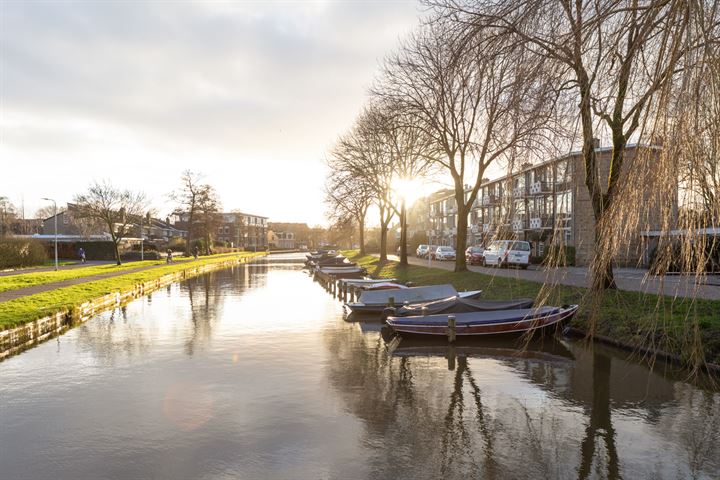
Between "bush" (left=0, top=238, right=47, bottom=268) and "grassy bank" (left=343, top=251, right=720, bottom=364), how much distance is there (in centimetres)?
3190

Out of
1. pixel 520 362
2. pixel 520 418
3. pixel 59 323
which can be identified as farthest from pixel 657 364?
pixel 59 323

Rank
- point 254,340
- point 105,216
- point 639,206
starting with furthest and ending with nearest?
point 105,216 → point 254,340 → point 639,206

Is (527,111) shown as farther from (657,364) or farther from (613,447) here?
(657,364)

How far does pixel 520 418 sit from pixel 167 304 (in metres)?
20.5

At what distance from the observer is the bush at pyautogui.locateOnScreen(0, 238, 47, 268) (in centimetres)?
4031

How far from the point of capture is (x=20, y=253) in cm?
4250

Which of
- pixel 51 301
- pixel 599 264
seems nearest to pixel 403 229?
pixel 51 301

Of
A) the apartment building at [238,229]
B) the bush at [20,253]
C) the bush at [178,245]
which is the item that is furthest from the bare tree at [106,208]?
the apartment building at [238,229]

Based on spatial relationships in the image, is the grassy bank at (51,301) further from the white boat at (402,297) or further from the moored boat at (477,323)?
the moored boat at (477,323)

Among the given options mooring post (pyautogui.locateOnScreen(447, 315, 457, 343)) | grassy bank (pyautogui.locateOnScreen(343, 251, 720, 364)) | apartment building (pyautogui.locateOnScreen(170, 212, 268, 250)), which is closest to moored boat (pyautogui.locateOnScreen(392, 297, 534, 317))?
grassy bank (pyautogui.locateOnScreen(343, 251, 720, 364))

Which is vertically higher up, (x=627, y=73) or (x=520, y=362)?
(x=627, y=73)

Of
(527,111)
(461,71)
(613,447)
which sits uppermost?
(461,71)

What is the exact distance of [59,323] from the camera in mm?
17922

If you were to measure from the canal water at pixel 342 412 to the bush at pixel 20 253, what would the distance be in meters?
30.4
